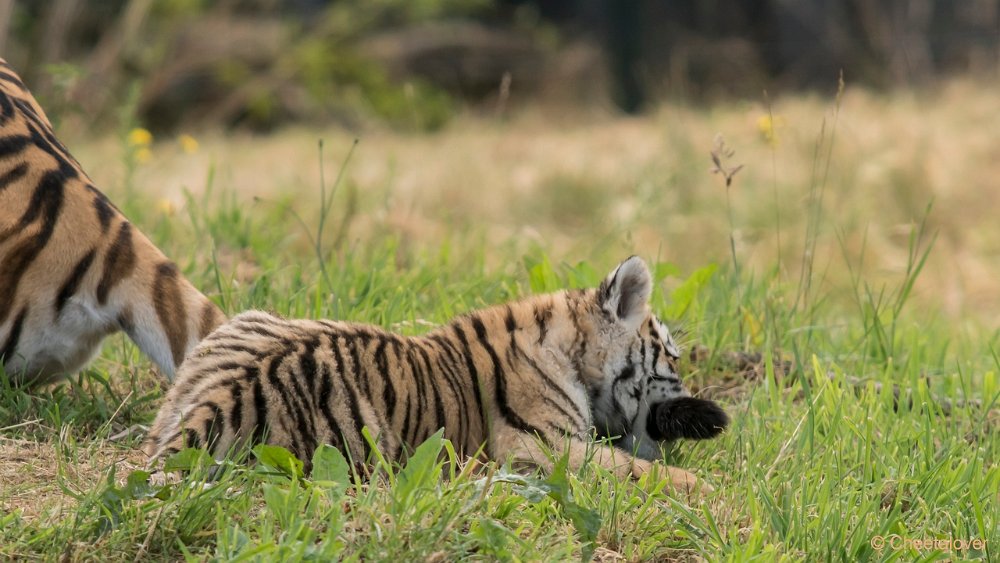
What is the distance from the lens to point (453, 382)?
12.5ft

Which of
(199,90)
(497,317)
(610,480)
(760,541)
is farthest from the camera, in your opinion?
(199,90)

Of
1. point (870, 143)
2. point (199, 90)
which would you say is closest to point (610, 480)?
point (870, 143)

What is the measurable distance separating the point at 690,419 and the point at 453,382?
2.60ft

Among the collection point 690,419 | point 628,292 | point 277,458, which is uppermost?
point 628,292

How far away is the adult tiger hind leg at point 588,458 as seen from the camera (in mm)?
3605

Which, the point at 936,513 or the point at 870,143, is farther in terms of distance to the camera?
the point at 870,143

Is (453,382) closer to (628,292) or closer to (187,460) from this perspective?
(628,292)

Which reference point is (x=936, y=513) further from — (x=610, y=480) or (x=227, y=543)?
(x=227, y=543)

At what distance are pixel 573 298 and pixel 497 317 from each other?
11.2 inches

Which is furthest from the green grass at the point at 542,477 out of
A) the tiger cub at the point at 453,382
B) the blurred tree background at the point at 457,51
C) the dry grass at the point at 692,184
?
the blurred tree background at the point at 457,51

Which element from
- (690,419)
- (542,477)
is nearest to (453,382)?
(542,477)

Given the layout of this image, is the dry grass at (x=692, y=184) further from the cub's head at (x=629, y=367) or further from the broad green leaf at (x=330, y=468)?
the broad green leaf at (x=330, y=468)

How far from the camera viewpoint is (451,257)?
20.6ft

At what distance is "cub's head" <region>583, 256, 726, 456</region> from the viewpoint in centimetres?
407
